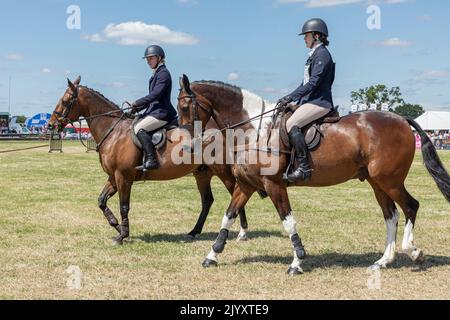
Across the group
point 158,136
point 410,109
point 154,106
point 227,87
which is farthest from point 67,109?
point 410,109

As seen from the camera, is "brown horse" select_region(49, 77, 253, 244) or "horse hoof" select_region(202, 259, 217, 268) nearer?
"horse hoof" select_region(202, 259, 217, 268)

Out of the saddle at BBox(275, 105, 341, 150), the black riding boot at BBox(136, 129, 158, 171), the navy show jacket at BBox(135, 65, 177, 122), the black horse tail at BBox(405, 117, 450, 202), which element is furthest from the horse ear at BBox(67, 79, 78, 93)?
the black horse tail at BBox(405, 117, 450, 202)

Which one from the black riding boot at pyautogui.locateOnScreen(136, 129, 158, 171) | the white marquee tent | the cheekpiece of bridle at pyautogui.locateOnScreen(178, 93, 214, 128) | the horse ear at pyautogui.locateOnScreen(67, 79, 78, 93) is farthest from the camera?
the white marquee tent

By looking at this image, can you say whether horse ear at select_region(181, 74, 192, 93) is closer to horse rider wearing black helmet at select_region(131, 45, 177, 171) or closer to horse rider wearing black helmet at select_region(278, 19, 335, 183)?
horse rider wearing black helmet at select_region(278, 19, 335, 183)

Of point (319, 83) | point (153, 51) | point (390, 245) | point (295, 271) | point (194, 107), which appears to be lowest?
point (295, 271)

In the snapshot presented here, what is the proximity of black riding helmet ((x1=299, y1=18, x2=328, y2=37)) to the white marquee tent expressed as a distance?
218ft

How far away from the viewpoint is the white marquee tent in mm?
69500

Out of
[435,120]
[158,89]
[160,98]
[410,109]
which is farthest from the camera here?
[410,109]

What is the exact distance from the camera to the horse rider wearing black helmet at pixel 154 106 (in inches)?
367

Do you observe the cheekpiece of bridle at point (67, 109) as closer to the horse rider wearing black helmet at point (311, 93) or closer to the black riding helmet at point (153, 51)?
the black riding helmet at point (153, 51)

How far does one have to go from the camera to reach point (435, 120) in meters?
70.2

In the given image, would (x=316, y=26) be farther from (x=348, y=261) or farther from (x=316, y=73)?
(x=348, y=261)

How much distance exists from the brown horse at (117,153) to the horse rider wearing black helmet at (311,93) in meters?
2.52

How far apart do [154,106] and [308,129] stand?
3230mm
